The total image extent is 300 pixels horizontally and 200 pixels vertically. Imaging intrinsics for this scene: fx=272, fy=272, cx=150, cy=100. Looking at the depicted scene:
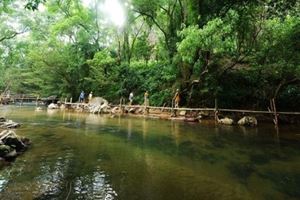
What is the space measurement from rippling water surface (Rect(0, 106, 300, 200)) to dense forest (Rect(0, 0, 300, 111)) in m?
4.00

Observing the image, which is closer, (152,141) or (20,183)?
(20,183)

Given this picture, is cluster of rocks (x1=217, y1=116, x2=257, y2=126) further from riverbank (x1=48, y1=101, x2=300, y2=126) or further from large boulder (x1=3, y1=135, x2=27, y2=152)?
large boulder (x1=3, y1=135, x2=27, y2=152)

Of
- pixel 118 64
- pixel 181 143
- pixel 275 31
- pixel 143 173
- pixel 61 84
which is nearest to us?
pixel 143 173

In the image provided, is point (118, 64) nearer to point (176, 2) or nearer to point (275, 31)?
point (176, 2)

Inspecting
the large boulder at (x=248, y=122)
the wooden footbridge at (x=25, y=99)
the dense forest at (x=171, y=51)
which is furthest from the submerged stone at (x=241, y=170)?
the wooden footbridge at (x=25, y=99)

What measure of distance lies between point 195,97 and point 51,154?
15271 mm

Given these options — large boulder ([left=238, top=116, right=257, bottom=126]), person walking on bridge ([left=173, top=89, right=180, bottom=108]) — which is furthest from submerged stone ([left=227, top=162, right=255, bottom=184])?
person walking on bridge ([left=173, top=89, right=180, bottom=108])

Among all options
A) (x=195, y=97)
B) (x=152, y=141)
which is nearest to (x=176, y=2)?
(x=195, y=97)

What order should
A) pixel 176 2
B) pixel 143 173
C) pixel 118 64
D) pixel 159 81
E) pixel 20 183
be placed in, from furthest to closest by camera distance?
pixel 118 64
pixel 159 81
pixel 176 2
pixel 143 173
pixel 20 183

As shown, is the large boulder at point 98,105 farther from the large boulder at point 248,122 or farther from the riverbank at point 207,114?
the large boulder at point 248,122

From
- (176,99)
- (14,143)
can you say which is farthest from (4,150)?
(176,99)

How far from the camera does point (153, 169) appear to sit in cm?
752

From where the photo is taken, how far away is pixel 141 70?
1139 inches

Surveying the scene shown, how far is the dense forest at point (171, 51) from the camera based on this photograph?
16.9m
